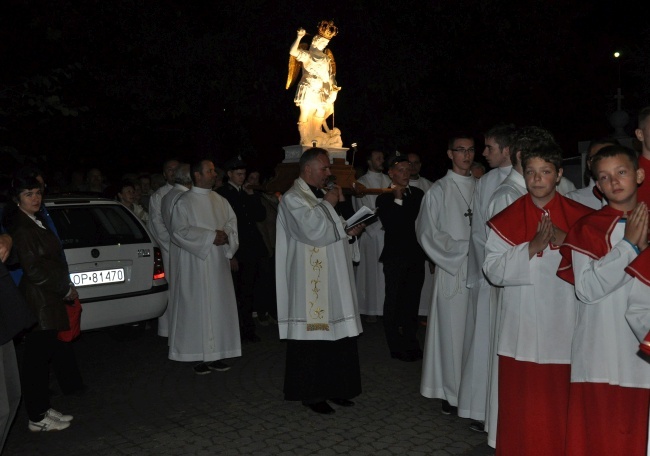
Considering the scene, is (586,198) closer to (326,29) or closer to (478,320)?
(478,320)

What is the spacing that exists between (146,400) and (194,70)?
580 inches

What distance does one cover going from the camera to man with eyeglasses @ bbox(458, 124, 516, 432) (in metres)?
5.64

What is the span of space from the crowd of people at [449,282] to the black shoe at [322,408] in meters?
0.02

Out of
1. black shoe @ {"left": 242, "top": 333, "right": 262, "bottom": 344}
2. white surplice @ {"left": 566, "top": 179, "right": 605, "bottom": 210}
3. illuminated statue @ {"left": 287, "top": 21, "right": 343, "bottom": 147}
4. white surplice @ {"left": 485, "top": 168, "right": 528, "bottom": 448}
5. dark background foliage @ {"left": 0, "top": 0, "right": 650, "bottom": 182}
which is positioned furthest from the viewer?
dark background foliage @ {"left": 0, "top": 0, "right": 650, "bottom": 182}

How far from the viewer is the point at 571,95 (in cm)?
2838

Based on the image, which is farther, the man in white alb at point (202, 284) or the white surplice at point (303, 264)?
the man in white alb at point (202, 284)

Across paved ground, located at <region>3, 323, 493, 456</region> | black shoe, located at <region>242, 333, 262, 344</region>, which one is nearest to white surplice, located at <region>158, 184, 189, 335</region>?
paved ground, located at <region>3, 323, 493, 456</region>

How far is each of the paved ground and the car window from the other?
1.29 metres

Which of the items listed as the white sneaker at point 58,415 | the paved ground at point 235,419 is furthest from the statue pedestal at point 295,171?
the white sneaker at point 58,415

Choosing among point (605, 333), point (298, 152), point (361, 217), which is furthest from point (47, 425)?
point (298, 152)

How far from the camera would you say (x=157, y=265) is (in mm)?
8625

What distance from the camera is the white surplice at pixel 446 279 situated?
6285 millimetres

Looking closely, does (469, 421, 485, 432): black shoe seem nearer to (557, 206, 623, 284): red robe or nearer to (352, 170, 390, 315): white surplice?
(557, 206, 623, 284): red robe

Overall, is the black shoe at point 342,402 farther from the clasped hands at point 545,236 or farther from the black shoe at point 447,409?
the clasped hands at point 545,236
